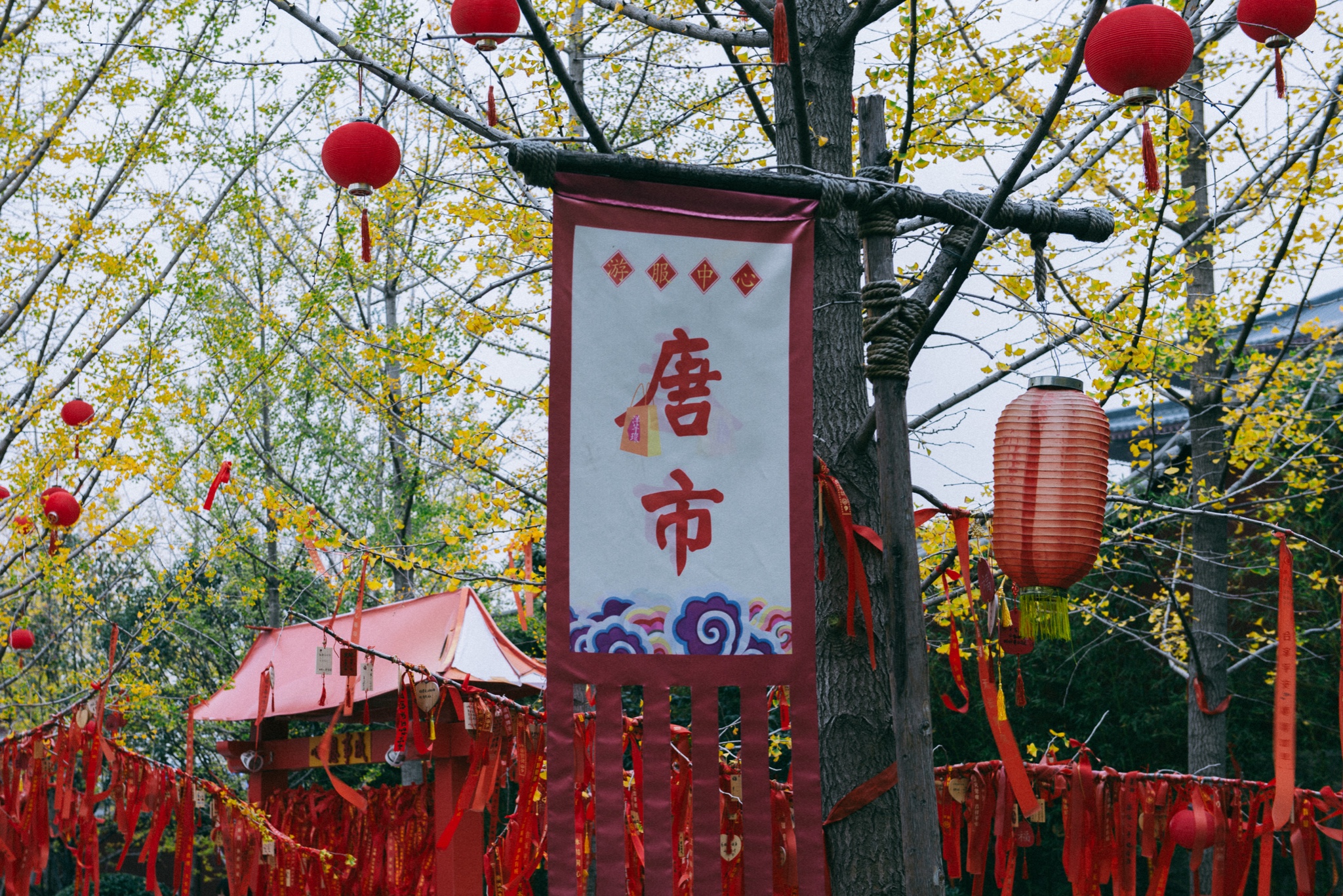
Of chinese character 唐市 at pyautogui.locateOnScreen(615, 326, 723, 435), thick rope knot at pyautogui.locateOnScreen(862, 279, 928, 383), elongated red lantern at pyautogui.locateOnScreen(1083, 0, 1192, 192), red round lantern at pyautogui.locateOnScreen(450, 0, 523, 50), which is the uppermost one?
red round lantern at pyautogui.locateOnScreen(450, 0, 523, 50)

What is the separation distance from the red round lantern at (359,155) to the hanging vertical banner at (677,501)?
5.67ft

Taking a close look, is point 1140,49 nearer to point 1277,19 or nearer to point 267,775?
point 1277,19

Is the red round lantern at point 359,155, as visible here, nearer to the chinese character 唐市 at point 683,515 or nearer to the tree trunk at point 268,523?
the chinese character 唐市 at point 683,515

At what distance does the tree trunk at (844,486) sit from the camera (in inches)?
160

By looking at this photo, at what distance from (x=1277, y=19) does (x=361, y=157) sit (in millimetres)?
4126

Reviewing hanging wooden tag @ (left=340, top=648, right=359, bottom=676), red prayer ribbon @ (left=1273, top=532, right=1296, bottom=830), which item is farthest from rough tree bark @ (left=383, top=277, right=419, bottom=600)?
red prayer ribbon @ (left=1273, top=532, right=1296, bottom=830)

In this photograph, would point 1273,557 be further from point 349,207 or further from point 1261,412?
point 349,207

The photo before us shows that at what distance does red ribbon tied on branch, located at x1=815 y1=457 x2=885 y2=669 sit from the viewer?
3.96 m

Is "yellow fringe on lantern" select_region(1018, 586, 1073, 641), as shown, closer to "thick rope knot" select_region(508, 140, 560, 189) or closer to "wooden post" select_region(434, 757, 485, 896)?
"thick rope knot" select_region(508, 140, 560, 189)

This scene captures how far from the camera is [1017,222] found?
4.11 meters

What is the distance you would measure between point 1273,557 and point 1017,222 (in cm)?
755

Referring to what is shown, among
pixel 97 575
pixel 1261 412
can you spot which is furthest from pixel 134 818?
pixel 97 575

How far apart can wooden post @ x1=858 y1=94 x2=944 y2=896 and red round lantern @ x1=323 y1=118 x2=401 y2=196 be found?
8.32 feet

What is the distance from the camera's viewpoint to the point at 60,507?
28.0ft
